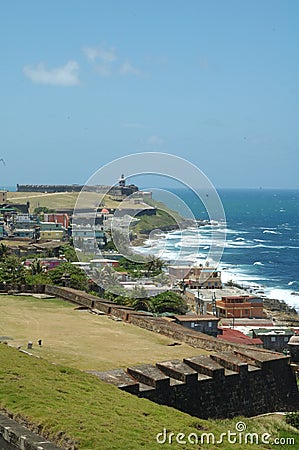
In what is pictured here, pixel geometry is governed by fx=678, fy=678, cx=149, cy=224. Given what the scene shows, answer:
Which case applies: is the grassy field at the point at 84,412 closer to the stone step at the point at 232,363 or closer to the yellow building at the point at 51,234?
the stone step at the point at 232,363

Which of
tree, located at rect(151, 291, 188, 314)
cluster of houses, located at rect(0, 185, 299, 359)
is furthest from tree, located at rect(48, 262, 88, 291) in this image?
tree, located at rect(151, 291, 188, 314)

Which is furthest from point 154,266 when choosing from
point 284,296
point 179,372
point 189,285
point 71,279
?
point 179,372

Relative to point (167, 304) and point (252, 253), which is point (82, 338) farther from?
point (252, 253)

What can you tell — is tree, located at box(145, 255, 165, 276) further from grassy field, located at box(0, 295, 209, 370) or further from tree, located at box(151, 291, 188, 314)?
grassy field, located at box(0, 295, 209, 370)

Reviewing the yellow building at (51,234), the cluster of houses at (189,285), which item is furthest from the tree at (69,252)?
the yellow building at (51,234)

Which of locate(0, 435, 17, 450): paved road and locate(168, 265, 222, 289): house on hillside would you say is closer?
locate(0, 435, 17, 450): paved road

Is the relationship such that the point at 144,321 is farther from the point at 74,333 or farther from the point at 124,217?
the point at 124,217

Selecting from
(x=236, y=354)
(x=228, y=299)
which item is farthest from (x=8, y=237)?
(x=236, y=354)
